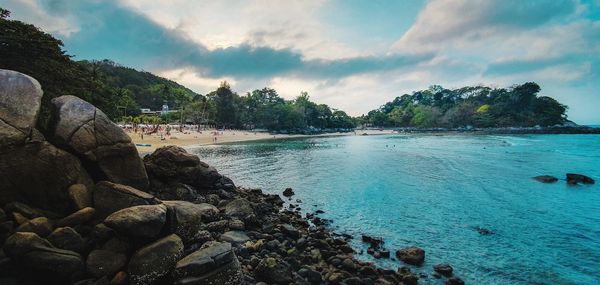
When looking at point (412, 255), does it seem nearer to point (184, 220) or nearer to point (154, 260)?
point (184, 220)

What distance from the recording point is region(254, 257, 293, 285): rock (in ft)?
27.2

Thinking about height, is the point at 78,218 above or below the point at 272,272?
above

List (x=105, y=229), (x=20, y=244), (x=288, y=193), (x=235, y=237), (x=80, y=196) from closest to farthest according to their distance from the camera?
(x=20, y=244) → (x=105, y=229) → (x=80, y=196) → (x=235, y=237) → (x=288, y=193)

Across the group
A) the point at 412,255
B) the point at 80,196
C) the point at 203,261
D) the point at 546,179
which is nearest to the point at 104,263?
the point at 203,261

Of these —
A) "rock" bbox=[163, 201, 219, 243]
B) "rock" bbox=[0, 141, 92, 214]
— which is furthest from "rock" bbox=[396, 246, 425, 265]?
"rock" bbox=[0, 141, 92, 214]

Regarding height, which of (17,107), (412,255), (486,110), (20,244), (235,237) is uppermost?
(486,110)

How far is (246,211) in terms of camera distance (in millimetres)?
13484

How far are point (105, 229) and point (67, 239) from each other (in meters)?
0.79

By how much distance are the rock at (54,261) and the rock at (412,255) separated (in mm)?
10146

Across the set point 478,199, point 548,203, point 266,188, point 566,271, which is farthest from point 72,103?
point 548,203

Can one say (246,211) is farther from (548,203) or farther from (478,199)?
(548,203)

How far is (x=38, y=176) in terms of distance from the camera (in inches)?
334

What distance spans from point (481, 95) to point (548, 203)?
176513 millimetres

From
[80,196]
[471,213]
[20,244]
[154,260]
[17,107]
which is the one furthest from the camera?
[471,213]
